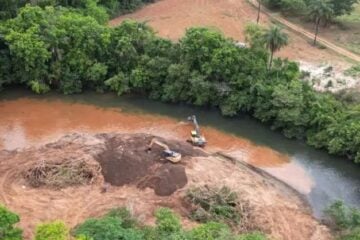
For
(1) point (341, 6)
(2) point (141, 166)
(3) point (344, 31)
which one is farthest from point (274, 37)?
(3) point (344, 31)

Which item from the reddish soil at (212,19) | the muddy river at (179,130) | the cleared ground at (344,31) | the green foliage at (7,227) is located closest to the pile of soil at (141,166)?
the muddy river at (179,130)

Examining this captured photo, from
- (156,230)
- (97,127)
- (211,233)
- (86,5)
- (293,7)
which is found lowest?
(97,127)

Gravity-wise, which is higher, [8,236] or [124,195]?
[8,236]

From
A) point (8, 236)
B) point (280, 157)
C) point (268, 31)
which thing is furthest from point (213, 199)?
point (268, 31)

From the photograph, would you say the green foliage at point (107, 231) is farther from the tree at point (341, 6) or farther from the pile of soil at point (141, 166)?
the tree at point (341, 6)

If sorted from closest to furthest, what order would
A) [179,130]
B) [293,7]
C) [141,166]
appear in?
[141,166] < [179,130] < [293,7]

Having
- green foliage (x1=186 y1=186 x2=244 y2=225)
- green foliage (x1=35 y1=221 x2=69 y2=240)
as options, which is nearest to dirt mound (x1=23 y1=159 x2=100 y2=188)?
green foliage (x1=186 y1=186 x2=244 y2=225)

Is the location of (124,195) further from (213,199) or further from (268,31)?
(268,31)

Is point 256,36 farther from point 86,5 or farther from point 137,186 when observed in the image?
point 86,5
